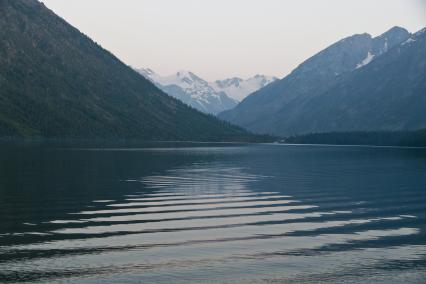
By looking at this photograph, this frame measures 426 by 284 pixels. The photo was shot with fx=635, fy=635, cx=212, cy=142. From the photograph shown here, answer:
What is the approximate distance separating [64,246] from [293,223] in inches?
A: 818

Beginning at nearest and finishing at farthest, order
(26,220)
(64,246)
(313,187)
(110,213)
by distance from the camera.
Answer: (64,246), (26,220), (110,213), (313,187)

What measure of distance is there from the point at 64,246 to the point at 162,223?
12.4m

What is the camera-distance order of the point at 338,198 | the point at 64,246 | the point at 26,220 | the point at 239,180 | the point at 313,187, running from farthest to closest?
the point at 239,180
the point at 313,187
the point at 338,198
the point at 26,220
the point at 64,246

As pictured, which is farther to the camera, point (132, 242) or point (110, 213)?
point (110, 213)

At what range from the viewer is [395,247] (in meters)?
43.9

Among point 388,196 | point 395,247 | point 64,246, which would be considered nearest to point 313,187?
point 388,196

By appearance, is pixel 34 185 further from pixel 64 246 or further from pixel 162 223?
pixel 64 246

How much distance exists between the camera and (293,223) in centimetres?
5394

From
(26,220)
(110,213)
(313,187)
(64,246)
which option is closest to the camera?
(64,246)

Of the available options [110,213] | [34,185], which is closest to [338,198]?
[110,213]

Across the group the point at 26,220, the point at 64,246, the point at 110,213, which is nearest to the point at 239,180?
the point at 110,213

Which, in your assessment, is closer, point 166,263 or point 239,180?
point 166,263

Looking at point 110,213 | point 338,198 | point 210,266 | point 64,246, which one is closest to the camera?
point 210,266

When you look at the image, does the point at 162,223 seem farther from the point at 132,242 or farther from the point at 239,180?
the point at 239,180
